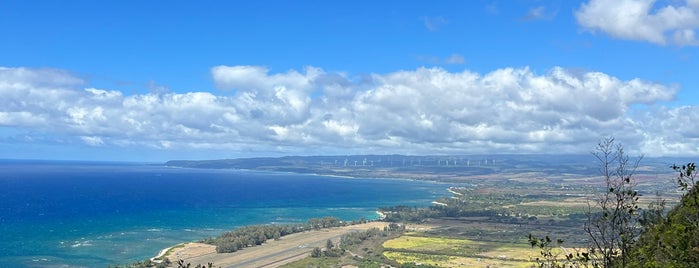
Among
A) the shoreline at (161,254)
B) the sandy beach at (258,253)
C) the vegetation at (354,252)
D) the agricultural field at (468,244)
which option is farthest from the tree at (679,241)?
the shoreline at (161,254)

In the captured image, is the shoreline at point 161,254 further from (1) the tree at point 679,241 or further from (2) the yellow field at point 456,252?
(1) the tree at point 679,241

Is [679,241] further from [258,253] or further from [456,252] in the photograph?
[456,252]

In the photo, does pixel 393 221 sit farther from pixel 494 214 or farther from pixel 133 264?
pixel 133 264

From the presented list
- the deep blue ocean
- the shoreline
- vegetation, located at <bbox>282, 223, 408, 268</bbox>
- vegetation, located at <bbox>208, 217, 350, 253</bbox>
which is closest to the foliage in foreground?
vegetation, located at <bbox>282, 223, 408, 268</bbox>

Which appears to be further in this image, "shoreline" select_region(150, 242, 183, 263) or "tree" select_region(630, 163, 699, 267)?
"shoreline" select_region(150, 242, 183, 263)

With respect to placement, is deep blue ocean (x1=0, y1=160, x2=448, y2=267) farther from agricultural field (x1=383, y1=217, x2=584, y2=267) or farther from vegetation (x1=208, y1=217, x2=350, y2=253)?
agricultural field (x1=383, y1=217, x2=584, y2=267)
